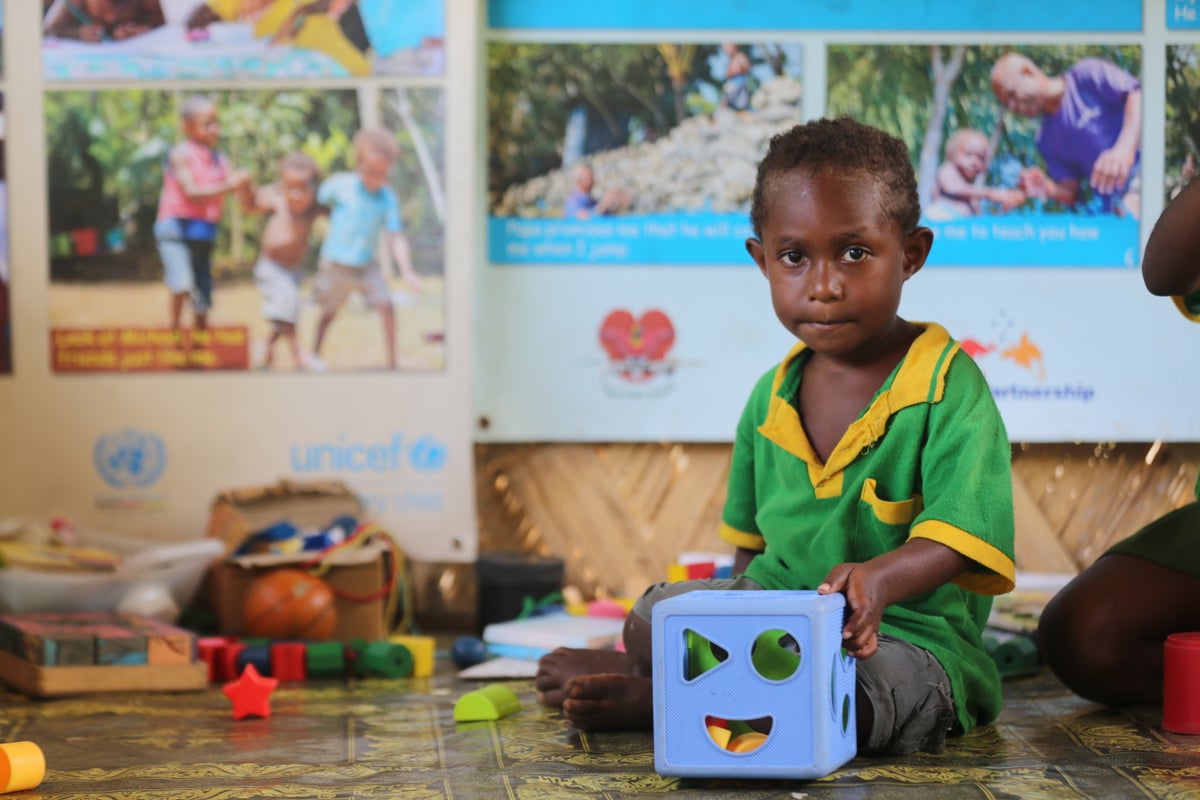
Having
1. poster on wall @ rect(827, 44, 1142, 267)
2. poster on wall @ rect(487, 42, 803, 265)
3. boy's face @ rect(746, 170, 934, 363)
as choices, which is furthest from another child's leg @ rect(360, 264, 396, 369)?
boy's face @ rect(746, 170, 934, 363)

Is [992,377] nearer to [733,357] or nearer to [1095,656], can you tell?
[733,357]

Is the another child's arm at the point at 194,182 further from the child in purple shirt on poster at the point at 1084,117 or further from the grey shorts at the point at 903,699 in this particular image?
the grey shorts at the point at 903,699

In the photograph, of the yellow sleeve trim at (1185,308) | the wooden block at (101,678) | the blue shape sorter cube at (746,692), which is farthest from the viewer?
the wooden block at (101,678)

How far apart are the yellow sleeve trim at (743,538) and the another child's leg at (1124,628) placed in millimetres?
422

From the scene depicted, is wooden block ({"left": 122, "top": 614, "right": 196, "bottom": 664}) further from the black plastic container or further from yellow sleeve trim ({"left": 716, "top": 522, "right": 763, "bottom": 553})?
yellow sleeve trim ({"left": 716, "top": 522, "right": 763, "bottom": 553})

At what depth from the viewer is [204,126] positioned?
9.74ft

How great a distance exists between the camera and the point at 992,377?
9.88 ft

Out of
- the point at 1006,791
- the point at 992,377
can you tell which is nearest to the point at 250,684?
the point at 1006,791

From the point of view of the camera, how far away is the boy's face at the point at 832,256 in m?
1.65

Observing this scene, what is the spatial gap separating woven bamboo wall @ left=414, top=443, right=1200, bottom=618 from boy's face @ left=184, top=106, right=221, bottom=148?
0.86m

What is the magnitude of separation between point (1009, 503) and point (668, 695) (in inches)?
18.6

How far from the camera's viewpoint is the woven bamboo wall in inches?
121

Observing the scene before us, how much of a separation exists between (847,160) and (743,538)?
0.55 meters

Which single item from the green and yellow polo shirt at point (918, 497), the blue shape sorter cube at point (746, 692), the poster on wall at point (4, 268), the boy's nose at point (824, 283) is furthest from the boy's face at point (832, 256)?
the poster on wall at point (4, 268)
